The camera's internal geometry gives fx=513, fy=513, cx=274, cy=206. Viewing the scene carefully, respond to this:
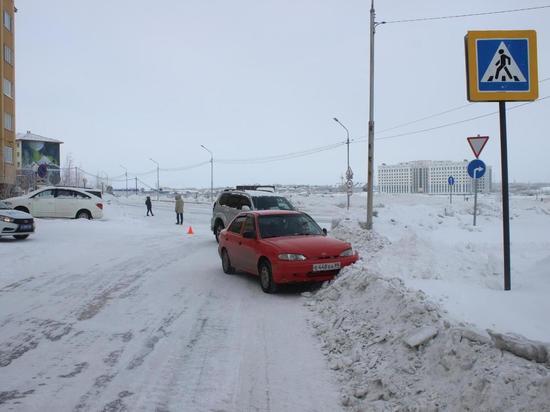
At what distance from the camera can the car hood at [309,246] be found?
9133 mm

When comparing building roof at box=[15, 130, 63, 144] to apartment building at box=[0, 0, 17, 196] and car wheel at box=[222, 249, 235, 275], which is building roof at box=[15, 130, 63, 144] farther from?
car wheel at box=[222, 249, 235, 275]

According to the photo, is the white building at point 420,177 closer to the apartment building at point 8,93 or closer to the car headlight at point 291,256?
the apartment building at point 8,93

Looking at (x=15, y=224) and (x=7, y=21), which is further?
(x=7, y=21)

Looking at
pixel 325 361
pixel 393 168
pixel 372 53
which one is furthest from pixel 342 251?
pixel 393 168

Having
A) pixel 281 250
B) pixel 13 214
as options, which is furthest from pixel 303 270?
pixel 13 214

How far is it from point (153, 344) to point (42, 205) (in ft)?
70.5

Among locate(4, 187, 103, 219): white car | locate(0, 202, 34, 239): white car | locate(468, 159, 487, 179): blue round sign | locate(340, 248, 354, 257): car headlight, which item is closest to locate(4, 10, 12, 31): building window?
locate(4, 187, 103, 219): white car

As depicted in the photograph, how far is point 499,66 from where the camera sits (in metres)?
6.88

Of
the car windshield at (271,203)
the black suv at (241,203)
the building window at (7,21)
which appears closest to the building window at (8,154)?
the building window at (7,21)

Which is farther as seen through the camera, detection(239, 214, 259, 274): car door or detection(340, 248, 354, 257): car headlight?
detection(239, 214, 259, 274): car door

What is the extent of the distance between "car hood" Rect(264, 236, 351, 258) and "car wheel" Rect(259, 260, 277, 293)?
16.5 inches

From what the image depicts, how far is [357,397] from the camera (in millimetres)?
4570

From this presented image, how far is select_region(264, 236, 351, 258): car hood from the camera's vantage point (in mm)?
9133

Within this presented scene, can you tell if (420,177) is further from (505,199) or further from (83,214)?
(505,199)
